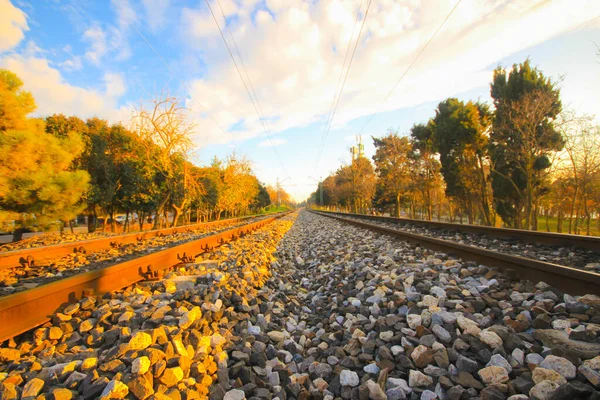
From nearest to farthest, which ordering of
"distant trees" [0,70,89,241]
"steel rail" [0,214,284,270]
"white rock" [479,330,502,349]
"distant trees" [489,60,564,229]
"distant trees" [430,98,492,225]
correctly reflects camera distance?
1. "white rock" [479,330,502,349]
2. "steel rail" [0,214,284,270]
3. "distant trees" [0,70,89,241]
4. "distant trees" [489,60,564,229]
5. "distant trees" [430,98,492,225]

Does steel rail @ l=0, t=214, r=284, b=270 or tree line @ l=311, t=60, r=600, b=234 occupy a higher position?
tree line @ l=311, t=60, r=600, b=234

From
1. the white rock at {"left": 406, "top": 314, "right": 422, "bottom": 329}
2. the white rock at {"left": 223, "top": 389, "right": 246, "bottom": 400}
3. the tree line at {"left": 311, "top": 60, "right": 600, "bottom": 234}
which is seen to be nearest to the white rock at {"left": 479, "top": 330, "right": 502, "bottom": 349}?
the white rock at {"left": 406, "top": 314, "right": 422, "bottom": 329}

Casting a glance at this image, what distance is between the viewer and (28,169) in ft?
28.7

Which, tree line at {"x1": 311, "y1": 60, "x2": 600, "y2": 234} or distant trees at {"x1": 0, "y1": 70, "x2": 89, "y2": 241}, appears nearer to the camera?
distant trees at {"x1": 0, "y1": 70, "x2": 89, "y2": 241}

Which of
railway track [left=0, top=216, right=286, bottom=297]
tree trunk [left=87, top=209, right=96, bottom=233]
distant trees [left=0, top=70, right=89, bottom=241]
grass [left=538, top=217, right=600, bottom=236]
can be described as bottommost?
grass [left=538, top=217, right=600, bottom=236]

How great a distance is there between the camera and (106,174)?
1769cm

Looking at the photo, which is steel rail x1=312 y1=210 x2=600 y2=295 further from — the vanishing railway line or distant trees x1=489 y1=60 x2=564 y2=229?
distant trees x1=489 y1=60 x2=564 y2=229

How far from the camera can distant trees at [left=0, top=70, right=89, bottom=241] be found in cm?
840

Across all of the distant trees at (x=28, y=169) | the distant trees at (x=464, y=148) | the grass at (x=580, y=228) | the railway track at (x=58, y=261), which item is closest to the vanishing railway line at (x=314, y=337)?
the railway track at (x=58, y=261)

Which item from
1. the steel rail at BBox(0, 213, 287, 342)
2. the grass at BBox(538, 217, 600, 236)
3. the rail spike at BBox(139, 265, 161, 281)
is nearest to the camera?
the steel rail at BBox(0, 213, 287, 342)

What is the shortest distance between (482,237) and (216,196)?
97.4 ft

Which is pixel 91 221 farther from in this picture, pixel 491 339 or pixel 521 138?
pixel 521 138

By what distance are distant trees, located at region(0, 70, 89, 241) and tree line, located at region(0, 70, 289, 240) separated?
2 centimetres

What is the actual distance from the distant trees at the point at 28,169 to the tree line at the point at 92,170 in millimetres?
21
